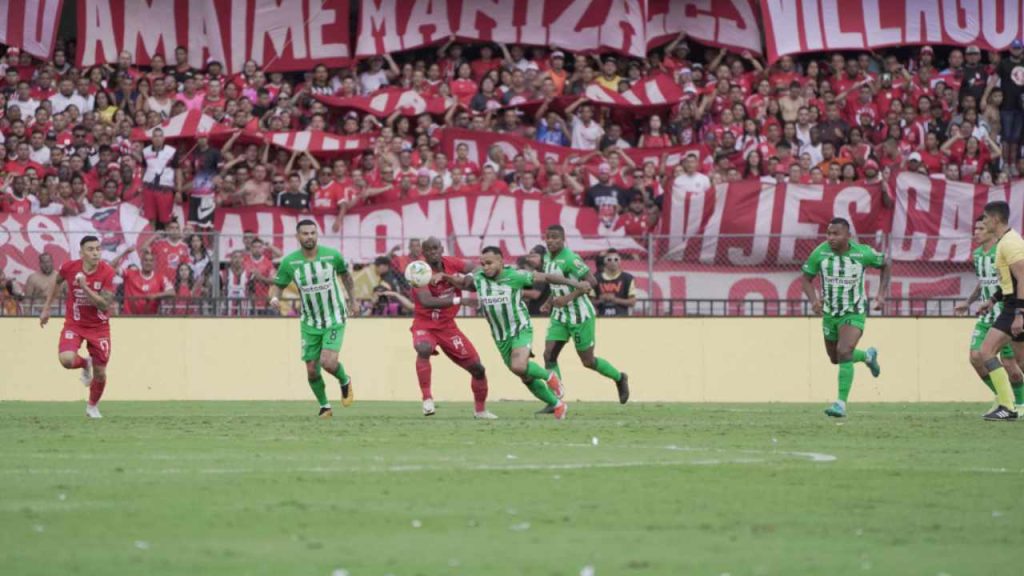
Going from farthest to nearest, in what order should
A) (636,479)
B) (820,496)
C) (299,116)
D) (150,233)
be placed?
(299,116), (150,233), (636,479), (820,496)

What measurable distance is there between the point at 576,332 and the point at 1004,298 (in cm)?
616

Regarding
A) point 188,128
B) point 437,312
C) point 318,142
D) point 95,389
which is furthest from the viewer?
point 318,142

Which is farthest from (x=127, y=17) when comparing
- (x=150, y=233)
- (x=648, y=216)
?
(x=648, y=216)

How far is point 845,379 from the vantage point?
19.0 metres

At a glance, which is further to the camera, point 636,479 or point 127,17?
point 127,17

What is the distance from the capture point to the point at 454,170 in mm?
27156

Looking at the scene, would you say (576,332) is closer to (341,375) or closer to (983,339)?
(341,375)

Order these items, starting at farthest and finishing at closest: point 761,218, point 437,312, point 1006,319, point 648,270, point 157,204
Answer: point 157,204
point 761,218
point 648,270
point 437,312
point 1006,319

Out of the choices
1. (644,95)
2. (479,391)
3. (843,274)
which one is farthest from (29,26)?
(843,274)

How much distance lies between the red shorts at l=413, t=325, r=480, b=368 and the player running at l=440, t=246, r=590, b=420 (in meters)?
0.37

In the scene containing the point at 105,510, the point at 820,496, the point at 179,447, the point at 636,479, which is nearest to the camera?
the point at 105,510

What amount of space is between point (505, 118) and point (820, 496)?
19597mm

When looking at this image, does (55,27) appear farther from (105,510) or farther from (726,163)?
(105,510)

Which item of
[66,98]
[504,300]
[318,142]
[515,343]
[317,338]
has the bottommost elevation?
[515,343]
